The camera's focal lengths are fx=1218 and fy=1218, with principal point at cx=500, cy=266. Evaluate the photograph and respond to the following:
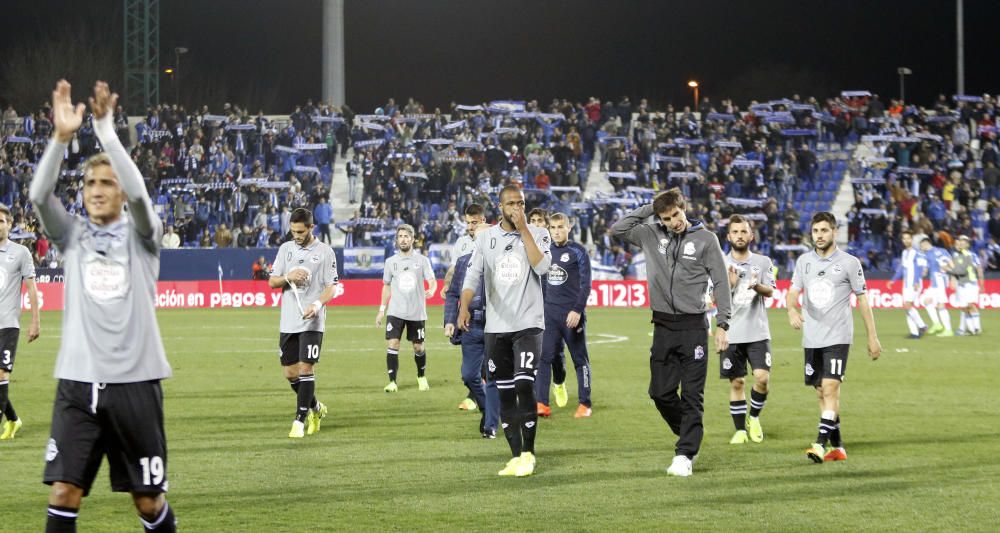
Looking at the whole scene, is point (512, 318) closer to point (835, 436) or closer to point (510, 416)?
point (510, 416)

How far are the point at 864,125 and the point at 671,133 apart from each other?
7.11 m

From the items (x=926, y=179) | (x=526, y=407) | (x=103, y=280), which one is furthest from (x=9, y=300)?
(x=926, y=179)

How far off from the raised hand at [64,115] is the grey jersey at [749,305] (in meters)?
7.40

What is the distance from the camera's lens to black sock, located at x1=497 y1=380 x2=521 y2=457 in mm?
9617

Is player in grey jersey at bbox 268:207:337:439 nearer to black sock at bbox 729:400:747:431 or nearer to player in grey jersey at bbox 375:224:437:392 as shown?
black sock at bbox 729:400:747:431

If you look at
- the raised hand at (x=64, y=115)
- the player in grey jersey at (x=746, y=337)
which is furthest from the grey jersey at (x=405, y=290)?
the raised hand at (x=64, y=115)

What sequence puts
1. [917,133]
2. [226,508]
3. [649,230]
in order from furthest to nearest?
[917,133]
[649,230]
[226,508]

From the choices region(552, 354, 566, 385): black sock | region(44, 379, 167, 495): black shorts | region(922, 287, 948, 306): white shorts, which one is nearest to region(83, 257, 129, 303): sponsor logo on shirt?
region(44, 379, 167, 495): black shorts

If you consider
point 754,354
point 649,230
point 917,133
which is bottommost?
point 754,354

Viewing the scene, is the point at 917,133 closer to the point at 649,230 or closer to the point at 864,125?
the point at 864,125

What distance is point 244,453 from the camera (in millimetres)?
10828

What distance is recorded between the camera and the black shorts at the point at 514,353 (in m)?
9.72

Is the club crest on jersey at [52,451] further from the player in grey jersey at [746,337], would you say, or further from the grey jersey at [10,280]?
the player in grey jersey at [746,337]

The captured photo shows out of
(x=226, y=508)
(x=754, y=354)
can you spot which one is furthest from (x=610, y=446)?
(x=226, y=508)
